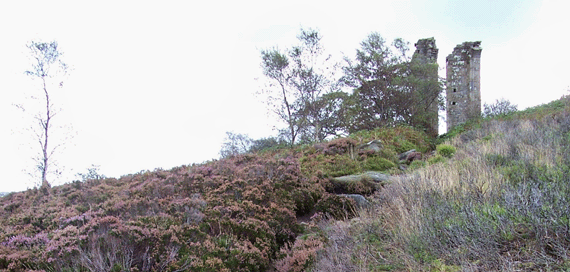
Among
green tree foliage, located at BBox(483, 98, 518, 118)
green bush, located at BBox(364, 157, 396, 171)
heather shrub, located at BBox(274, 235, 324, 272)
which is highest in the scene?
green tree foliage, located at BBox(483, 98, 518, 118)

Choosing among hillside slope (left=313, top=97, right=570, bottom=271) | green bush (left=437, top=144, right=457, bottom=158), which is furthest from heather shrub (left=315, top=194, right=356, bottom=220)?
green bush (left=437, top=144, right=457, bottom=158)

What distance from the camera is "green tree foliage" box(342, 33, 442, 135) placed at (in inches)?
752

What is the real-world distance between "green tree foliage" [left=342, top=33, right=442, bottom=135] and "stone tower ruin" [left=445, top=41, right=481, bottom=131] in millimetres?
2237

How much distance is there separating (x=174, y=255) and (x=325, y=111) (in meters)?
15.9

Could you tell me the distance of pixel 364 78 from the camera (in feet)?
65.4

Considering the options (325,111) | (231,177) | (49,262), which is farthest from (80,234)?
(325,111)

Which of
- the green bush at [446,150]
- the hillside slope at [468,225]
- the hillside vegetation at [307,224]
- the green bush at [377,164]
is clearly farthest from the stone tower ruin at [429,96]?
the hillside slope at [468,225]

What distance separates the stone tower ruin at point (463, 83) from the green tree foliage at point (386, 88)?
2237mm

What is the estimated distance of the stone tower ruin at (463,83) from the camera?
21828 mm

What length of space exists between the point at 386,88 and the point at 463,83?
651cm

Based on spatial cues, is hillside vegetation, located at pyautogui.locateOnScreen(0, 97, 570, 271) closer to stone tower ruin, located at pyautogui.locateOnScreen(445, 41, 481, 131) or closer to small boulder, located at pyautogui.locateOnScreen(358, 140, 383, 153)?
small boulder, located at pyautogui.locateOnScreen(358, 140, 383, 153)

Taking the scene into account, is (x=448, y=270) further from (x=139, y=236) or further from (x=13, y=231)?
(x=13, y=231)

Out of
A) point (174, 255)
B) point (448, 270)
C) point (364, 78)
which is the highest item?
point (364, 78)

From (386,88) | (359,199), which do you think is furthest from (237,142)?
(359,199)
